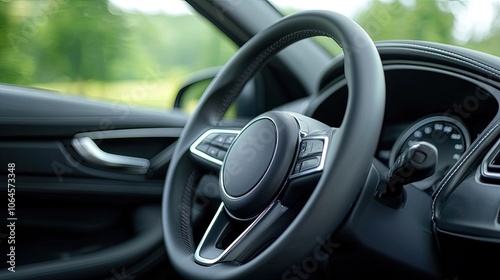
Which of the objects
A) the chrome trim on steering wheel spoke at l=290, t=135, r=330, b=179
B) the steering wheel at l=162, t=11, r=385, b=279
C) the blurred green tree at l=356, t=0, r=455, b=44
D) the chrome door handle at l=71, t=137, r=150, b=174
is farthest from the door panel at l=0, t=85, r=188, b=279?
the chrome trim on steering wheel spoke at l=290, t=135, r=330, b=179

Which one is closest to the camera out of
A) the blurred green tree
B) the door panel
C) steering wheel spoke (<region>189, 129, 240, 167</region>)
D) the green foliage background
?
steering wheel spoke (<region>189, 129, 240, 167</region>)

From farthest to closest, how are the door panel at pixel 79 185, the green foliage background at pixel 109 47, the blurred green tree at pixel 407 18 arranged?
the green foliage background at pixel 109 47 < the door panel at pixel 79 185 < the blurred green tree at pixel 407 18

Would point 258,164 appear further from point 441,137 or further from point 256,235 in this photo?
point 441,137

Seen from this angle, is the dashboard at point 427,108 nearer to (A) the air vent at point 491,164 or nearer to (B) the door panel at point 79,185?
(A) the air vent at point 491,164

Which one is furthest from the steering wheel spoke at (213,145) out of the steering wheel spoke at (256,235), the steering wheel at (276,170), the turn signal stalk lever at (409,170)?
the turn signal stalk lever at (409,170)

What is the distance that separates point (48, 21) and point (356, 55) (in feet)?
3.89

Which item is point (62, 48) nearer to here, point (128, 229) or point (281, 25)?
point (128, 229)

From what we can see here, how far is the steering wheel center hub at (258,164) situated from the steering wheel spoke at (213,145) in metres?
0.06

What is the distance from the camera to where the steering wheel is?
909 mm

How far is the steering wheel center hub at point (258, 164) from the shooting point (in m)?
1.04

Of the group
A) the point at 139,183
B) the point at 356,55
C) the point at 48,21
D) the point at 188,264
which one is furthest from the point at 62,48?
the point at 356,55

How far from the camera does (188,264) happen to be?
109 centimetres

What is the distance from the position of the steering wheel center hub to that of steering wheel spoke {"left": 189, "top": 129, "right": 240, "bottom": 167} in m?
0.06

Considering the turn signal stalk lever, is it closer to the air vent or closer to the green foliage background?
the air vent
